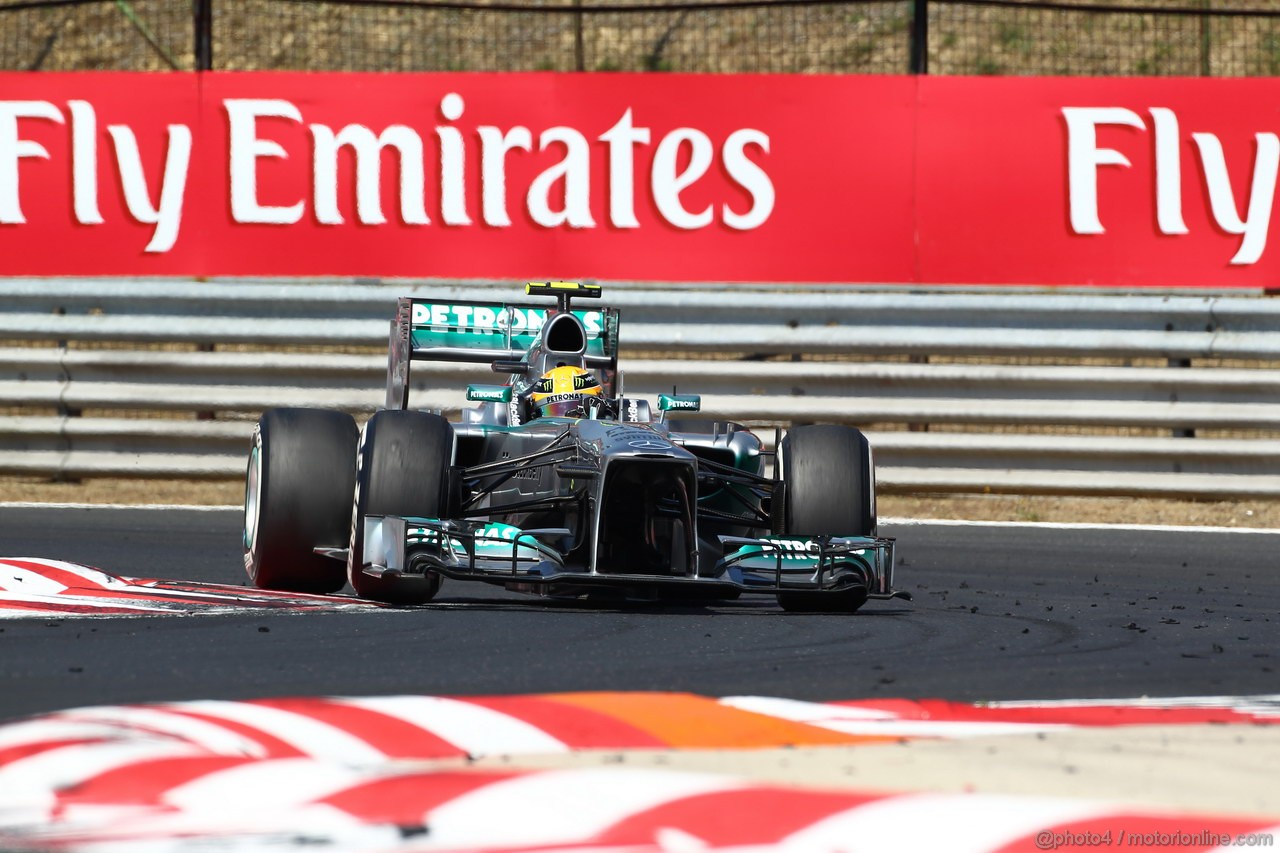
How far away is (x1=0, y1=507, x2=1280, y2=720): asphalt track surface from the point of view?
510cm

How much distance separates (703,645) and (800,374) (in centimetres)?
569

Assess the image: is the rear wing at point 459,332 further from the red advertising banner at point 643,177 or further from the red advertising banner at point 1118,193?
the red advertising banner at point 1118,193

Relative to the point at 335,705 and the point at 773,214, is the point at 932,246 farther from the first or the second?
the point at 335,705

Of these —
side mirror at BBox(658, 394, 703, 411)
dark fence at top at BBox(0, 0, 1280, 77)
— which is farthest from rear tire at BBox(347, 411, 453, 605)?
dark fence at top at BBox(0, 0, 1280, 77)

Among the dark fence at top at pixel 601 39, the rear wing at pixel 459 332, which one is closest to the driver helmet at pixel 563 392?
the rear wing at pixel 459 332

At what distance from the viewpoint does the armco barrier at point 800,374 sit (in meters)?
11.3

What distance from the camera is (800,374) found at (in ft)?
38.1

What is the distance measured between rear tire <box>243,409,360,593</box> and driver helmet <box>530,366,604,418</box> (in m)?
0.83

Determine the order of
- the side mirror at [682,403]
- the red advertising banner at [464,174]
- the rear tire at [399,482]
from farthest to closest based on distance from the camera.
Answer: the red advertising banner at [464,174], the side mirror at [682,403], the rear tire at [399,482]

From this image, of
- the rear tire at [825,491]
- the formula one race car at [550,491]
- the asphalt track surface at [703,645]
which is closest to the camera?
the asphalt track surface at [703,645]

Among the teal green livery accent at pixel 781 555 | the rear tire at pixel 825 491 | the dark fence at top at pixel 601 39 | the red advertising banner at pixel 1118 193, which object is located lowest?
the teal green livery accent at pixel 781 555

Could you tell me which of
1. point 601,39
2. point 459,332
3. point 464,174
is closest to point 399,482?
point 459,332

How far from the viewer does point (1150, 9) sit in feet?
38.7

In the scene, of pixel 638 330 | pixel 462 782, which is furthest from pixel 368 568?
pixel 638 330
